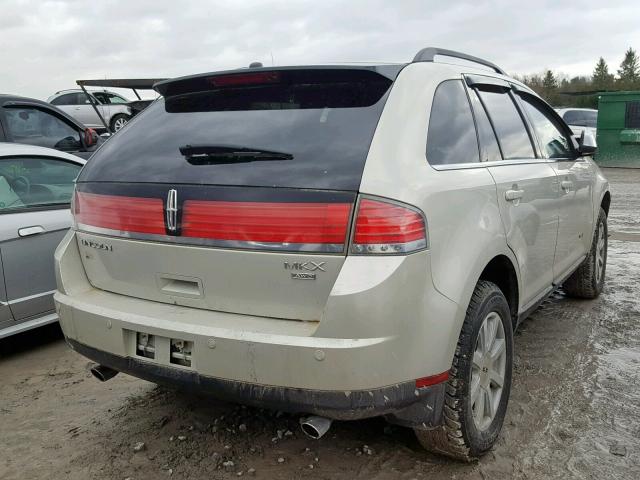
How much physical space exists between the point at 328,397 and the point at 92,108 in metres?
17.9

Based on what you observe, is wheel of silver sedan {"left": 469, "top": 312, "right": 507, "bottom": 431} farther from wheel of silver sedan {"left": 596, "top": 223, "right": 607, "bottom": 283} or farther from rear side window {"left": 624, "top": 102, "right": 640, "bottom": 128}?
rear side window {"left": 624, "top": 102, "right": 640, "bottom": 128}

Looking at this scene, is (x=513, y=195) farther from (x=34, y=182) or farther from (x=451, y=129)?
(x=34, y=182)

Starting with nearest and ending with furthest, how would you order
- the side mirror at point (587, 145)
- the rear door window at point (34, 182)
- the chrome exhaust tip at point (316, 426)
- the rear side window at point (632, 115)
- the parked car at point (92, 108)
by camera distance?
→ the chrome exhaust tip at point (316, 426)
the rear door window at point (34, 182)
the side mirror at point (587, 145)
the rear side window at point (632, 115)
the parked car at point (92, 108)

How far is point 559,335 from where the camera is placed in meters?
4.26

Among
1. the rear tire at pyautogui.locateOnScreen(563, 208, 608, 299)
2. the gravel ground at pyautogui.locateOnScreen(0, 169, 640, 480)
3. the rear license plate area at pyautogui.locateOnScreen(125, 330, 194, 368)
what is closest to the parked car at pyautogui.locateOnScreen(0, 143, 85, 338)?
the gravel ground at pyautogui.locateOnScreen(0, 169, 640, 480)

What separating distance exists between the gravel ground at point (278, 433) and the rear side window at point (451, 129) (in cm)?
134

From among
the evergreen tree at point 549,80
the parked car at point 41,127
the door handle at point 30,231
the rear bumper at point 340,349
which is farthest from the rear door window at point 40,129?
the evergreen tree at point 549,80

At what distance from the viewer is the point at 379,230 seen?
212 centimetres

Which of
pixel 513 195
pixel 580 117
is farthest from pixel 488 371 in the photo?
pixel 580 117

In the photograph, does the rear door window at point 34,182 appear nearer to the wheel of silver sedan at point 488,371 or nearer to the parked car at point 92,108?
the wheel of silver sedan at point 488,371

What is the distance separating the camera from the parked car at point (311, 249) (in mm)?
2133

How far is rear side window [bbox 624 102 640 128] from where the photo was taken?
53.7 feet

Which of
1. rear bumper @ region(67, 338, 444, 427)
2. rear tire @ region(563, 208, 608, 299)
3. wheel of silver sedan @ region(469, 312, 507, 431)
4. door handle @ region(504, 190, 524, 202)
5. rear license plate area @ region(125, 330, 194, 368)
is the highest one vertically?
door handle @ region(504, 190, 524, 202)

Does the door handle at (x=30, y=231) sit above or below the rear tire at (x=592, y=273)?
above
